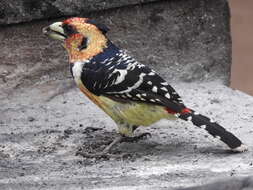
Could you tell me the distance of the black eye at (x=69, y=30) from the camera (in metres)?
4.18

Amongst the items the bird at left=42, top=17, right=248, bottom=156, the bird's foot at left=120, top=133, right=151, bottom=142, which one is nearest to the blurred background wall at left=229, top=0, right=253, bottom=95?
the bird's foot at left=120, top=133, right=151, bottom=142

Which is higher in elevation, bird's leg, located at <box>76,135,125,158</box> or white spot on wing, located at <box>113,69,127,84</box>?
white spot on wing, located at <box>113,69,127,84</box>

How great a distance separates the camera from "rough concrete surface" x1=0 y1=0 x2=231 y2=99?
16.5 feet

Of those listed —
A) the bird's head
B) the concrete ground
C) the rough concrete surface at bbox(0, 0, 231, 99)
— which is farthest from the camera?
the rough concrete surface at bbox(0, 0, 231, 99)

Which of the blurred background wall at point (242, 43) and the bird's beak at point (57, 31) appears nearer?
the bird's beak at point (57, 31)

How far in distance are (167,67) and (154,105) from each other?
1.13 metres

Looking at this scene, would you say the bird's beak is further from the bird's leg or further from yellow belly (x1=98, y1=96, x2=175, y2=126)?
the bird's leg

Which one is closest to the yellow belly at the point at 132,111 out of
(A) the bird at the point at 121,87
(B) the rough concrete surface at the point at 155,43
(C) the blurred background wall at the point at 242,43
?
(A) the bird at the point at 121,87

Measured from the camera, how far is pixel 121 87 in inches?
160

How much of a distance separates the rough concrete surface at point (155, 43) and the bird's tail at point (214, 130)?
43.9 inches

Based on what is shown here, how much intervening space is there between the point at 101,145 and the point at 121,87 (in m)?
0.40

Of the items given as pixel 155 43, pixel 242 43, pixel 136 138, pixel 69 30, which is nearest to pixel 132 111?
pixel 136 138

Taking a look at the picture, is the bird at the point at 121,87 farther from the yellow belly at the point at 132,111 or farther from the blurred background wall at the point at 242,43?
the blurred background wall at the point at 242,43

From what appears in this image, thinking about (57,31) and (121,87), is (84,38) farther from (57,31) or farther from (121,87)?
(121,87)
